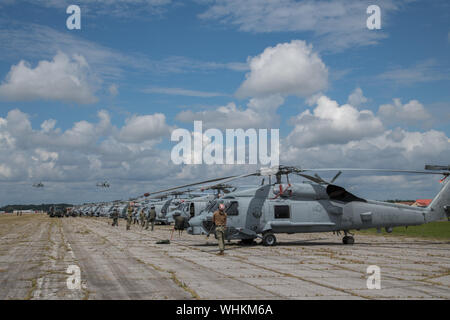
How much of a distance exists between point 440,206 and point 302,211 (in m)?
6.83

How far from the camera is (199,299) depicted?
8.15 m

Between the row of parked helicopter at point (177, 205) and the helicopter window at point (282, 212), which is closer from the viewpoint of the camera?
the helicopter window at point (282, 212)

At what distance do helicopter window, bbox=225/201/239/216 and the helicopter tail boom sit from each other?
9343mm

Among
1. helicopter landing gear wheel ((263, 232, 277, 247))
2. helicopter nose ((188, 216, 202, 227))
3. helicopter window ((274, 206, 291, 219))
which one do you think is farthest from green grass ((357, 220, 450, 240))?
helicopter nose ((188, 216, 202, 227))

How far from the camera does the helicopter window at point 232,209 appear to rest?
20.1 metres

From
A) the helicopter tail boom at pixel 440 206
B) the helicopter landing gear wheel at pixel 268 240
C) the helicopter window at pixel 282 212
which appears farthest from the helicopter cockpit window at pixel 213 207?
the helicopter tail boom at pixel 440 206

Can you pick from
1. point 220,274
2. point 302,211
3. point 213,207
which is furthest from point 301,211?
point 220,274

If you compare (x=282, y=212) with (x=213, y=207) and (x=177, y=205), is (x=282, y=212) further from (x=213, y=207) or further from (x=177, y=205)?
(x=177, y=205)

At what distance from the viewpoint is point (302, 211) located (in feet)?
68.0

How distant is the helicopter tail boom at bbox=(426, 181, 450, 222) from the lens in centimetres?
2117

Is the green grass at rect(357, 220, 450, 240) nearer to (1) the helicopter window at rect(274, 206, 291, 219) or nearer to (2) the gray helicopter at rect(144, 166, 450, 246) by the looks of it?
(2) the gray helicopter at rect(144, 166, 450, 246)

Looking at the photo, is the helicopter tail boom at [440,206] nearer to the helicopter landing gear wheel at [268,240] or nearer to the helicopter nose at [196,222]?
the helicopter landing gear wheel at [268,240]
